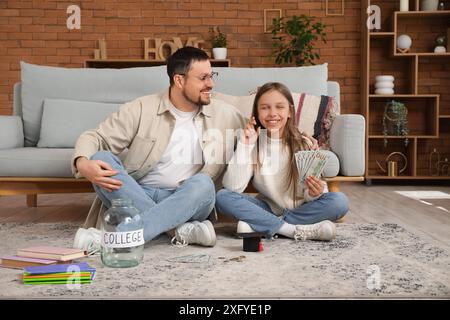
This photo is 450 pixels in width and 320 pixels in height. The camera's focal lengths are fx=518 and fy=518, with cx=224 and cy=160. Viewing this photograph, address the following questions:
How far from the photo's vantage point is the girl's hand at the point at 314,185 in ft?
7.86

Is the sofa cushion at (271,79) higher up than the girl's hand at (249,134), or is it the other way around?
the sofa cushion at (271,79)

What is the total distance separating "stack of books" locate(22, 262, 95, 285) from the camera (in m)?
1.72

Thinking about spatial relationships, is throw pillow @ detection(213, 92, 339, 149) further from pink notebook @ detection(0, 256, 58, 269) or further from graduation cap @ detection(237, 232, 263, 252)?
pink notebook @ detection(0, 256, 58, 269)

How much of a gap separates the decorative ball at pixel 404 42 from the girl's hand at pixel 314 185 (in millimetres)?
3430

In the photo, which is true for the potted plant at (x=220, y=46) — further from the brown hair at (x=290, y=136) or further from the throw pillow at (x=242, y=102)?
the brown hair at (x=290, y=136)

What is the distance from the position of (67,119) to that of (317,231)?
5.85 feet

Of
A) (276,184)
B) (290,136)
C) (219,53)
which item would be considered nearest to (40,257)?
(276,184)

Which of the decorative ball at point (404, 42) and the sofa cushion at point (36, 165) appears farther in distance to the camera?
the decorative ball at point (404, 42)

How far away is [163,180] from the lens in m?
2.48

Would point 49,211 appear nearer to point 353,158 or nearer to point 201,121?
point 201,121

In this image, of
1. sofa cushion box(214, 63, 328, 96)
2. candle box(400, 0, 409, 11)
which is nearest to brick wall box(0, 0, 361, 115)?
candle box(400, 0, 409, 11)

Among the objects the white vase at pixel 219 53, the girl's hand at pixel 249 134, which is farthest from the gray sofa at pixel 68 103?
the white vase at pixel 219 53

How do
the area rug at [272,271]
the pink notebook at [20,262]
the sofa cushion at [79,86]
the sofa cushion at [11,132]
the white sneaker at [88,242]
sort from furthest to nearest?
the sofa cushion at [79,86] < the sofa cushion at [11,132] < the white sneaker at [88,242] < the pink notebook at [20,262] < the area rug at [272,271]
